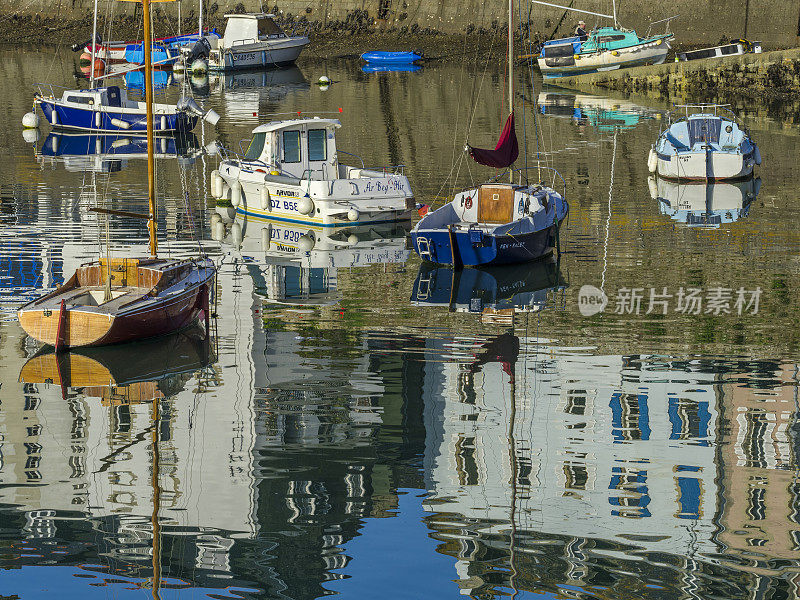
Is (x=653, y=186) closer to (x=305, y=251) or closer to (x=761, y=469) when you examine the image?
(x=305, y=251)

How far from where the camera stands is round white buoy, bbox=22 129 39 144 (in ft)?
161

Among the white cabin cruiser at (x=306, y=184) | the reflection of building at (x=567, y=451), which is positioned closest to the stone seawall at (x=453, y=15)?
the white cabin cruiser at (x=306, y=184)

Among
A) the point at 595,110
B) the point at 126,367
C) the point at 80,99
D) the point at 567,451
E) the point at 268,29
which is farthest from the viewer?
the point at 268,29

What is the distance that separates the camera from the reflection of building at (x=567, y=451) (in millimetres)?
15281

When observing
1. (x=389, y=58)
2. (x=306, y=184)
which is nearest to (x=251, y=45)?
(x=389, y=58)

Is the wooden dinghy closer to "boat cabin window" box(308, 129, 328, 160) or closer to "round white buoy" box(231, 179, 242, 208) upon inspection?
"round white buoy" box(231, 179, 242, 208)

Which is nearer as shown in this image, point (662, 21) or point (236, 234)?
point (236, 234)

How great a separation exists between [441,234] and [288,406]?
9127mm

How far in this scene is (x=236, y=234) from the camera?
32969mm

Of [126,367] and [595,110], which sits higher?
[595,110]

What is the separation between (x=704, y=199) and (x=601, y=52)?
34.3 metres

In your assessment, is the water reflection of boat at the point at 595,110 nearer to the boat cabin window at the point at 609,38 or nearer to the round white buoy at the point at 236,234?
the boat cabin window at the point at 609,38

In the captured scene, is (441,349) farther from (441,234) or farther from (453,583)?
(453,583)

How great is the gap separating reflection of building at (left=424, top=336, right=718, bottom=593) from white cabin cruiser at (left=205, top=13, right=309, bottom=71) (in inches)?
2305
